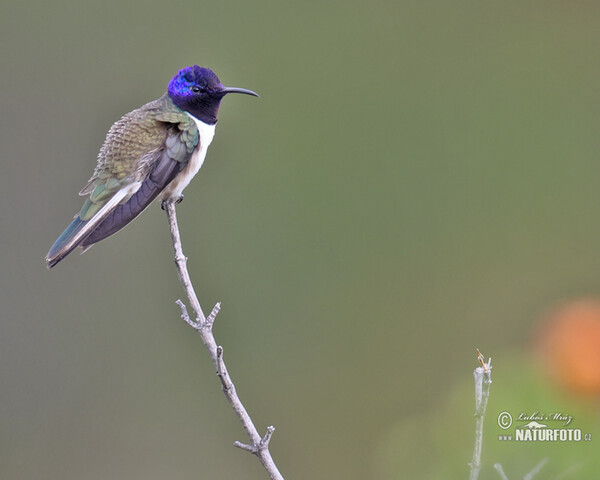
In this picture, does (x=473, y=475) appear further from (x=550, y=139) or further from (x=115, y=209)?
(x=550, y=139)

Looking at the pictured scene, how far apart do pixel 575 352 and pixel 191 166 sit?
1.47 meters

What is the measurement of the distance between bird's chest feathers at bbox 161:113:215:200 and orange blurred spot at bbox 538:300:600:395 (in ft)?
4.50

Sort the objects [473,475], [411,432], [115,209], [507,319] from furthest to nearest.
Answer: [507,319], [411,432], [115,209], [473,475]

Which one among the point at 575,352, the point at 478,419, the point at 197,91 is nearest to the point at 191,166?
the point at 197,91

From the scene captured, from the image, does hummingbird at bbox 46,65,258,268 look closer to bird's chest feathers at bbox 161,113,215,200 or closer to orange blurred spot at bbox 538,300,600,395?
bird's chest feathers at bbox 161,113,215,200

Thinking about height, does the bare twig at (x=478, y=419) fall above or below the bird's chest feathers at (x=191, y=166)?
below

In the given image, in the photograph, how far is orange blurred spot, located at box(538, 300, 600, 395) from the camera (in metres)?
2.21

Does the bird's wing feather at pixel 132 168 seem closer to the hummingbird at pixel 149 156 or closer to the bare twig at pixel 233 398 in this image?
the hummingbird at pixel 149 156

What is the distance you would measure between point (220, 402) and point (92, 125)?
2.05 m

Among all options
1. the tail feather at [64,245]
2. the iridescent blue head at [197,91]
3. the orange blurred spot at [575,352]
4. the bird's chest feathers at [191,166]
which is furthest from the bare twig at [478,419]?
the iridescent blue head at [197,91]

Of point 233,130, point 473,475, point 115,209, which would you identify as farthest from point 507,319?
point 473,475

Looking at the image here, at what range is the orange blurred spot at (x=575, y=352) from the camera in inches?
87.0

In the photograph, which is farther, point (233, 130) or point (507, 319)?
point (233, 130)

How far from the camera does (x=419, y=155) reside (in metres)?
5.13
